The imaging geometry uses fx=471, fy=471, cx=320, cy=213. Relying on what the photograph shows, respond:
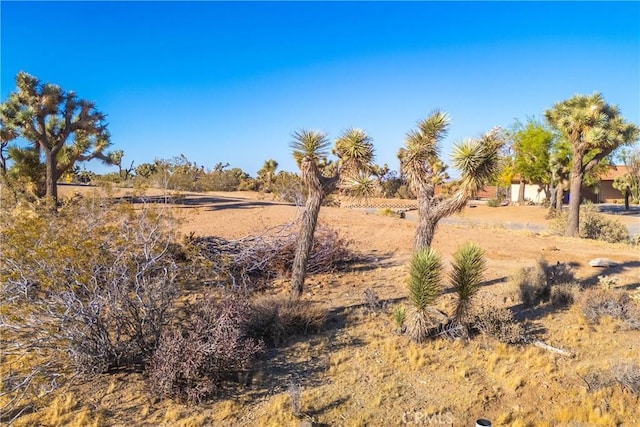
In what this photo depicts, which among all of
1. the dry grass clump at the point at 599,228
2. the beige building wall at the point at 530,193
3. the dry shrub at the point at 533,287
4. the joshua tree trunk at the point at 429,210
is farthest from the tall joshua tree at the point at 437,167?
the beige building wall at the point at 530,193

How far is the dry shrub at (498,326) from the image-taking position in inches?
308

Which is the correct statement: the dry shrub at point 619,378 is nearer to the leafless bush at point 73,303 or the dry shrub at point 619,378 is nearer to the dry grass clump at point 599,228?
the leafless bush at point 73,303

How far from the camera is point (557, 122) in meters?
20.8

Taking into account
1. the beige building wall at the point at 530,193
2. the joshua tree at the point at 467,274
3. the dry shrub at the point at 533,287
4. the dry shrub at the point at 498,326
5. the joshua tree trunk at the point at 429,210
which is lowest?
the dry shrub at the point at 498,326

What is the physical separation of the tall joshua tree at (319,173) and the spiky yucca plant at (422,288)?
2.50m

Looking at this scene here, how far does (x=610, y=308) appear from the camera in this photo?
9.09m

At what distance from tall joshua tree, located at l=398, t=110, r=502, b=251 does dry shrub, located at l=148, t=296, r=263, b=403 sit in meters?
4.35

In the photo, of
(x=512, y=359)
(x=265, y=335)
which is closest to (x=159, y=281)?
(x=265, y=335)

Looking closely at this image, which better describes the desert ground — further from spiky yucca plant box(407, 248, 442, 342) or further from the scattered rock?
the scattered rock

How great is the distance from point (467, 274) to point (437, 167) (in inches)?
108

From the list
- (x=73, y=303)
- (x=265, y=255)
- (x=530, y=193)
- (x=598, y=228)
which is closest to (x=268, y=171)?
(x=530, y=193)

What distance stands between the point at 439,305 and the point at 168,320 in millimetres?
5300

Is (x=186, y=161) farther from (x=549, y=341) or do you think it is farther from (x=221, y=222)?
(x=549, y=341)

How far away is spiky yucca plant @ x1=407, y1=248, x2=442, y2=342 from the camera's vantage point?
25.0ft
